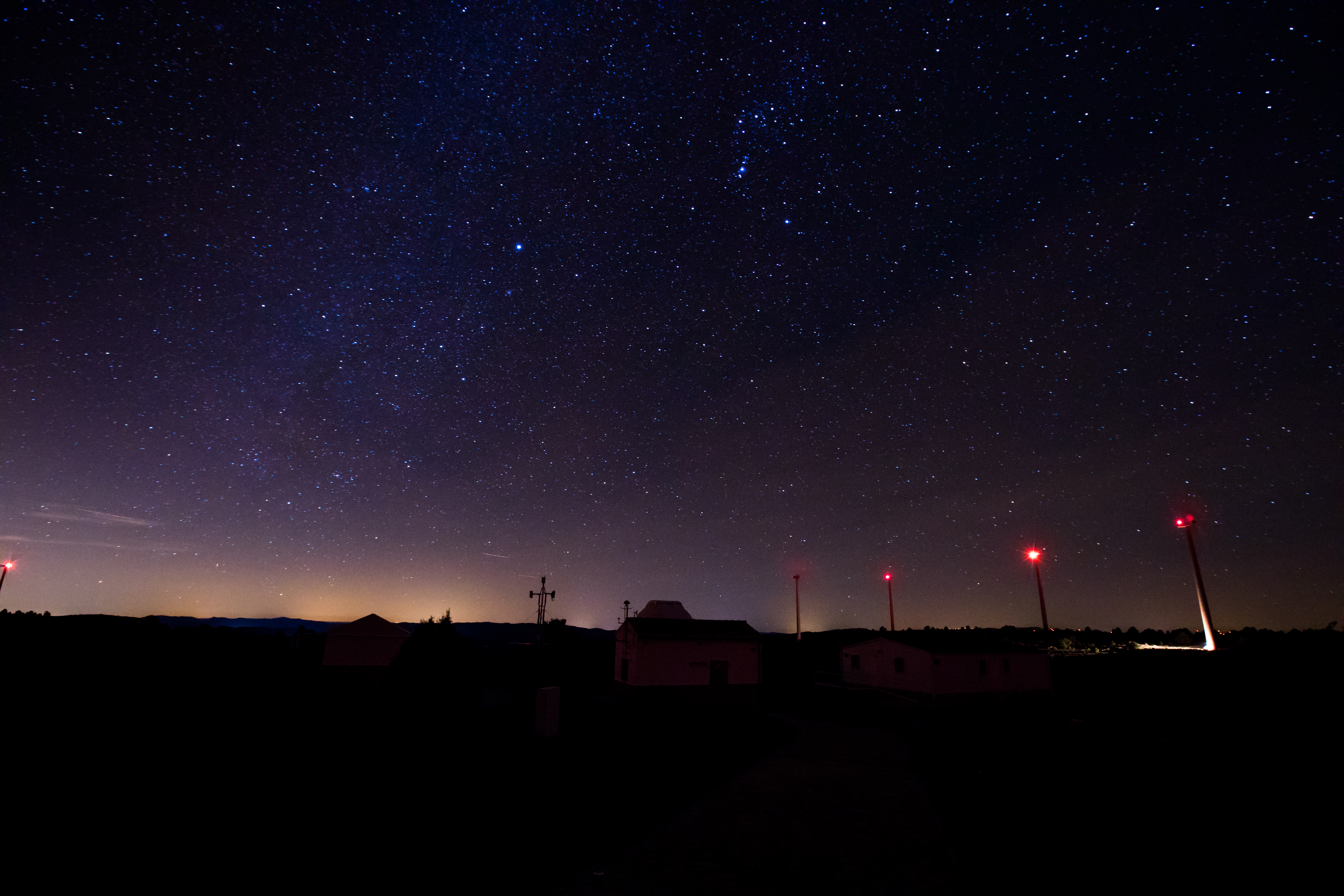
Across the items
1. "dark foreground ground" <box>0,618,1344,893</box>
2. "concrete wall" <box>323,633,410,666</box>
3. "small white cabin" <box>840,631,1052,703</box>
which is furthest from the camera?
"concrete wall" <box>323,633,410,666</box>

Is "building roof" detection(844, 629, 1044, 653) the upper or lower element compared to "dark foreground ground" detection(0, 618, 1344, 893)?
upper

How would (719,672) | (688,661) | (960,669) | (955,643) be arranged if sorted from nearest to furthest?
(688,661) < (719,672) < (960,669) < (955,643)

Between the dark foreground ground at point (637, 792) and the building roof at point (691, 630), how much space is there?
3.81 m

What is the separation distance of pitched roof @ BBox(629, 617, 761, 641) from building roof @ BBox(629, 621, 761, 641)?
0.02 metres

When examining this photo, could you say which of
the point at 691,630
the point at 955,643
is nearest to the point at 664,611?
the point at 691,630

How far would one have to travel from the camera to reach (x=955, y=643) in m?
33.0

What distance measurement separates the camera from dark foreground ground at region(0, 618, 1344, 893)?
8.46 meters

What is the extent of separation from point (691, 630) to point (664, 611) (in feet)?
37.4

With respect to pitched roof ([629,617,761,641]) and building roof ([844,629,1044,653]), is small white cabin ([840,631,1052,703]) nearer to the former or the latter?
building roof ([844,629,1044,653])

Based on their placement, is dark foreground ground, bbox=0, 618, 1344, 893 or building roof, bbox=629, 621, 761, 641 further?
building roof, bbox=629, 621, 761, 641

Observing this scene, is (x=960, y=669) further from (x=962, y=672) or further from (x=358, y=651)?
(x=358, y=651)

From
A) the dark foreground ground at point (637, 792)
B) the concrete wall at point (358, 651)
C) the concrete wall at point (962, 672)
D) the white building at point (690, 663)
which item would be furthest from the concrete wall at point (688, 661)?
the concrete wall at point (358, 651)

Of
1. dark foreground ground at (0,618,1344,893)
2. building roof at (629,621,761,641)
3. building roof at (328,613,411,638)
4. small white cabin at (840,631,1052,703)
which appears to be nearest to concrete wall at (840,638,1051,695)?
small white cabin at (840,631,1052,703)

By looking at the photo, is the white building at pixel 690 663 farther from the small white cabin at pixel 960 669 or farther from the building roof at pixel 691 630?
the small white cabin at pixel 960 669
